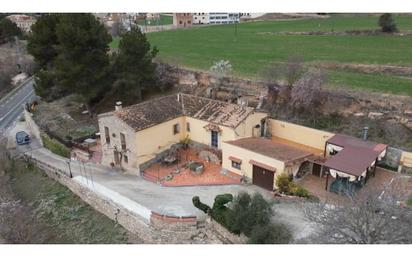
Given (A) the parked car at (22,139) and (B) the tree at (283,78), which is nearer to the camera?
(B) the tree at (283,78)

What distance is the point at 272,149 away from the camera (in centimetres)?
2545

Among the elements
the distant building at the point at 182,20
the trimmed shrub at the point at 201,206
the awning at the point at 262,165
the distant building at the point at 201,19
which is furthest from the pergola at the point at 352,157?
the distant building at the point at 201,19

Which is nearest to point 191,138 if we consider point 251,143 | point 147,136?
point 147,136

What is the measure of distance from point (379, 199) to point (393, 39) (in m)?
36.8

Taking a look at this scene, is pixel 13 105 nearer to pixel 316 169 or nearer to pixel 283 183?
pixel 283 183

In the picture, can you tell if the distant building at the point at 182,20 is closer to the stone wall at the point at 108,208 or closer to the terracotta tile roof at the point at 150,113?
the terracotta tile roof at the point at 150,113

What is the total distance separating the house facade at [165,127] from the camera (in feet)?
90.9

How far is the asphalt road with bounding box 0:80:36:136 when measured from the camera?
4481 cm

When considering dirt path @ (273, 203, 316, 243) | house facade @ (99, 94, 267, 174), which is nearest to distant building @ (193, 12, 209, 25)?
house facade @ (99, 94, 267, 174)

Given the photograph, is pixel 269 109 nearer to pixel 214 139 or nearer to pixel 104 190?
pixel 214 139

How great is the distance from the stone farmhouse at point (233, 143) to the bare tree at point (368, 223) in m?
5.39

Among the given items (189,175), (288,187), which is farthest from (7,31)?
(288,187)

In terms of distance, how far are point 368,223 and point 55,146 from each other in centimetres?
2776

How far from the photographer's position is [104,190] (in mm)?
25734
